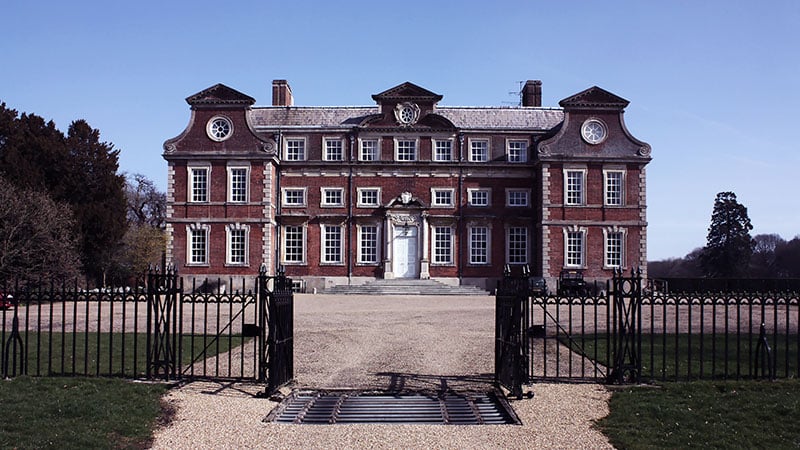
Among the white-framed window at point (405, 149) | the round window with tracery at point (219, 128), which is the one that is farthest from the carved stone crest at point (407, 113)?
the round window with tracery at point (219, 128)

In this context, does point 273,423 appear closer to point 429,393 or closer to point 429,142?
point 429,393

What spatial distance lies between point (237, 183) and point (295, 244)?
444 cm

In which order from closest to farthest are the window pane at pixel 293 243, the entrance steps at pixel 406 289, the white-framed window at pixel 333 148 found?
1. the entrance steps at pixel 406 289
2. the window pane at pixel 293 243
3. the white-framed window at pixel 333 148

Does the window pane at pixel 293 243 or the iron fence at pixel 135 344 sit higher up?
the window pane at pixel 293 243

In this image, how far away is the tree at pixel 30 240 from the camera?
1077 inches

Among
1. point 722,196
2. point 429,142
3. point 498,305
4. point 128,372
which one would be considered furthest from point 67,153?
point 722,196

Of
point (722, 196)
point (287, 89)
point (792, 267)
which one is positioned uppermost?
point (287, 89)

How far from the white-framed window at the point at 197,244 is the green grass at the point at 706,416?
30.0 metres

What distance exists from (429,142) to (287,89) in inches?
400

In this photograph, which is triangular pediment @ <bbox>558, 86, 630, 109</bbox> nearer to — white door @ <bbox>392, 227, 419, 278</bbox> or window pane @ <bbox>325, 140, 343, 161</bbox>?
white door @ <bbox>392, 227, 419, 278</bbox>

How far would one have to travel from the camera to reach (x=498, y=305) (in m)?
11.9

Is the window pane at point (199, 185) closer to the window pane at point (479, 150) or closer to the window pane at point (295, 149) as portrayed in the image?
the window pane at point (295, 149)

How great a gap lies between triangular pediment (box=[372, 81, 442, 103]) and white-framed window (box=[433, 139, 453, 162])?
87.0 inches

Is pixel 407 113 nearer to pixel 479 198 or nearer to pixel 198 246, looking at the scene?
pixel 479 198
